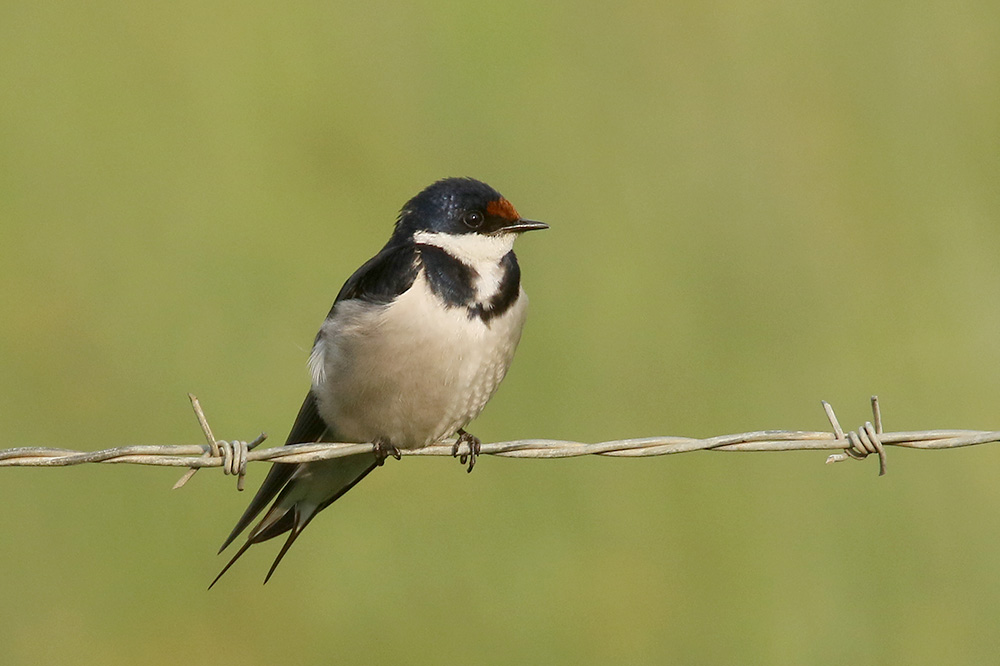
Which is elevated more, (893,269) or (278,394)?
(893,269)

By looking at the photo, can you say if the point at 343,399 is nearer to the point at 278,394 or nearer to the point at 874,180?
the point at 278,394

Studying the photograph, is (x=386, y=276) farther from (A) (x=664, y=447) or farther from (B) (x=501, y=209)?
(A) (x=664, y=447)

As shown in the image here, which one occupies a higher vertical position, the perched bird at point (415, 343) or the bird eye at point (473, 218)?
the bird eye at point (473, 218)

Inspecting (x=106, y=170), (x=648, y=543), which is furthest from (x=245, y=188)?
(x=648, y=543)

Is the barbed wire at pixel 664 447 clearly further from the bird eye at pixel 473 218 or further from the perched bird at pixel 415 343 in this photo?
the bird eye at pixel 473 218

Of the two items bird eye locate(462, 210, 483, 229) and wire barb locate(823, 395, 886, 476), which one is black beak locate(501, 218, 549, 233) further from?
wire barb locate(823, 395, 886, 476)

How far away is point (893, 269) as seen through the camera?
6484 mm

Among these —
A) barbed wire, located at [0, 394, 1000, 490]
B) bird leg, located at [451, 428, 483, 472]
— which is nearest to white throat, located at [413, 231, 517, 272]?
bird leg, located at [451, 428, 483, 472]

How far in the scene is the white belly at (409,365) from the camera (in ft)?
10.1

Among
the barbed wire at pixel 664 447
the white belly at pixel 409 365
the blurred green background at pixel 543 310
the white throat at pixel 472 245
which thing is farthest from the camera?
the blurred green background at pixel 543 310

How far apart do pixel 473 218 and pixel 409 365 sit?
0.48 meters

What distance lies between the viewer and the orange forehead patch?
3.35 meters

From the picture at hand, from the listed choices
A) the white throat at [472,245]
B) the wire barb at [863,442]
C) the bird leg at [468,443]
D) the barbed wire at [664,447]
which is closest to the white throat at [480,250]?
the white throat at [472,245]

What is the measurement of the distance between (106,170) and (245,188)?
0.73 metres
